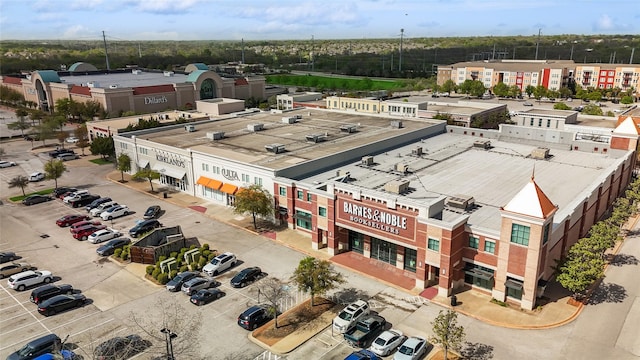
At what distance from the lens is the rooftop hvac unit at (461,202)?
47.9 meters

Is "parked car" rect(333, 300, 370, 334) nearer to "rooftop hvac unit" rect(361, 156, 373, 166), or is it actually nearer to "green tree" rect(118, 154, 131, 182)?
"rooftop hvac unit" rect(361, 156, 373, 166)

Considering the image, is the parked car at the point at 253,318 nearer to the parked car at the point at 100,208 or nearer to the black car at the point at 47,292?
the black car at the point at 47,292

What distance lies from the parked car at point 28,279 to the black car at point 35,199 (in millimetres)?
26224

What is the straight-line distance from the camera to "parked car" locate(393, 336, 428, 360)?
33.3 meters

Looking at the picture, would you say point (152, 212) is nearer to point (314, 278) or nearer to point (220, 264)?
point (220, 264)

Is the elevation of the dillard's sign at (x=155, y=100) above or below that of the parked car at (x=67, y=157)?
above

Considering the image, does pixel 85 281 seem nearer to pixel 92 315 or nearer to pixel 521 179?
pixel 92 315

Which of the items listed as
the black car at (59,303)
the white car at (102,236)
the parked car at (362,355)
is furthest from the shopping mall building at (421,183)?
the black car at (59,303)

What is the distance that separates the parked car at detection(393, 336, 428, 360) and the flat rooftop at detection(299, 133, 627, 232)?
1448 cm

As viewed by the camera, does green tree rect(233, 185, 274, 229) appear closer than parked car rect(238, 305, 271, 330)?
No

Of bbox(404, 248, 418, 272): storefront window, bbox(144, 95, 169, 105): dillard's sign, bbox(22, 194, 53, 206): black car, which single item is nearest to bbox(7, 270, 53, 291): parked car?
bbox(22, 194, 53, 206): black car

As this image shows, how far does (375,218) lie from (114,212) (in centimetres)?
3628

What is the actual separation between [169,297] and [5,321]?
13.2 m

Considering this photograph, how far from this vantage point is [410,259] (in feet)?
152
